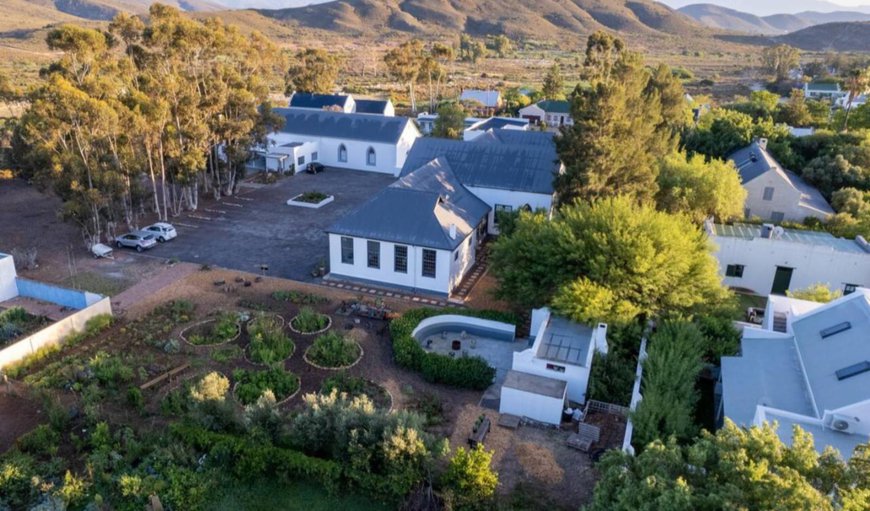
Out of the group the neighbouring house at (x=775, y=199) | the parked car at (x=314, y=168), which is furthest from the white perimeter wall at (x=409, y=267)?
the parked car at (x=314, y=168)

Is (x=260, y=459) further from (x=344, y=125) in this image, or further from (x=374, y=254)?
(x=344, y=125)

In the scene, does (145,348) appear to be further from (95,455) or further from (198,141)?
(198,141)

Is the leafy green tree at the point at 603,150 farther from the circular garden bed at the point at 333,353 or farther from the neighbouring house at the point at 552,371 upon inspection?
the circular garden bed at the point at 333,353

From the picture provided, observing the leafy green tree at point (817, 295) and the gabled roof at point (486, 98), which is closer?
the leafy green tree at point (817, 295)

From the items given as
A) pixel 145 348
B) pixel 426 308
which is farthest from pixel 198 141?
pixel 426 308

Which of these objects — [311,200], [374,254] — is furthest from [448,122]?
[374,254]
